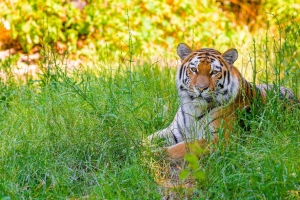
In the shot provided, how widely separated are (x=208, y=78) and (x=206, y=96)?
0.14 metres

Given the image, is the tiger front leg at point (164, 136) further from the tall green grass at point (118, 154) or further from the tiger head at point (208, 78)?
the tiger head at point (208, 78)

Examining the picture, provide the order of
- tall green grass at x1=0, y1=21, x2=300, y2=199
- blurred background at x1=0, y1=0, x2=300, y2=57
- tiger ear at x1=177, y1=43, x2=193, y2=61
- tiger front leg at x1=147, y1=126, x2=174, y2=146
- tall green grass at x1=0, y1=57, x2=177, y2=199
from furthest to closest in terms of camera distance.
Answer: blurred background at x1=0, y1=0, x2=300, y2=57, tiger ear at x1=177, y1=43, x2=193, y2=61, tiger front leg at x1=147, y1=126, x2=174, y2=146, tall green grass at x1=0, y1=57, x2=177, y2=199, tall green grass at x1=0, y1=21, x2=300, y2=199

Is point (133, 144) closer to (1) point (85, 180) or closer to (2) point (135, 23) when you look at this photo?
(1) point (85, 180)

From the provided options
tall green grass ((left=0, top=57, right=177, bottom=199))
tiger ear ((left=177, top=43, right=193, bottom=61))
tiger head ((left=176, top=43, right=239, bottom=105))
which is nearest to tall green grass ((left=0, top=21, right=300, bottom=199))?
tall green grass ((left=0, top=57, right=177, bottom=199))

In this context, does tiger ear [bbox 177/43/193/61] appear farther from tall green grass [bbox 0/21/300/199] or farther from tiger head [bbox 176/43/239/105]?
tall green grass [bbox 0/21/300/199]

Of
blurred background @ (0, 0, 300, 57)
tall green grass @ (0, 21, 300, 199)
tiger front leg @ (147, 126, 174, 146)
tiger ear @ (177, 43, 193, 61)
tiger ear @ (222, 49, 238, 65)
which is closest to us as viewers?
tall green grass @ (0, 21, 300, 199)

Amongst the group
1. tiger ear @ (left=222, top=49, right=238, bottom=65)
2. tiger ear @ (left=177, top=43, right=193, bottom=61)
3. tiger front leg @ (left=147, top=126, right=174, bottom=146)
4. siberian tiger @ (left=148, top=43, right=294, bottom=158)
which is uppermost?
tiger ear @ (left=177, top=43, right=193, bottom=61)

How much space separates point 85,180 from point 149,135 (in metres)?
0.72

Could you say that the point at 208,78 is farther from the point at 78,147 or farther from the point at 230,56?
the point at 78,147

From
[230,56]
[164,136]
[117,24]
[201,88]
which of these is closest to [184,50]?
[230,56]

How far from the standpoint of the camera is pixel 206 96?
4.24 metres

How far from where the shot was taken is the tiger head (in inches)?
168

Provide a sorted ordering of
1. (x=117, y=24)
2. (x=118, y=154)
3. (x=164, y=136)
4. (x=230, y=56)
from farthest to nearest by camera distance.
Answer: (x=117, y=24) < (x=230, y=56) < (x=164, y=136) < (x=118, y=154)

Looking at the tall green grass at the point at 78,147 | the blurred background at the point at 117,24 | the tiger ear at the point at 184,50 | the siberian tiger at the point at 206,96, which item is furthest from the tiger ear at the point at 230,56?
the blurred background at the point at 117,24
